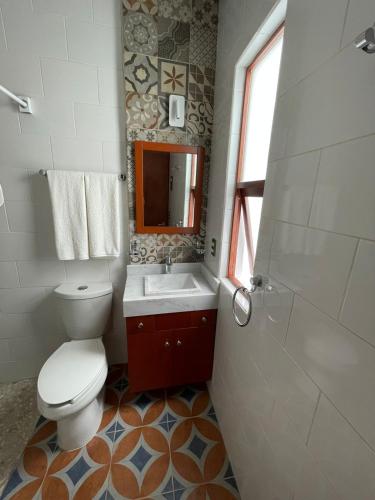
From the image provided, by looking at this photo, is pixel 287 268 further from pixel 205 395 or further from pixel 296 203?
pixel 205 395

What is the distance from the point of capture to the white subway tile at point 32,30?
1.11 m

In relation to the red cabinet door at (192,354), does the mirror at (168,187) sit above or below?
above

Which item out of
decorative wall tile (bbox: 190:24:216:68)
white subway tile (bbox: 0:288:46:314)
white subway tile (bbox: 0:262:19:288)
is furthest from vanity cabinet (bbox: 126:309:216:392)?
decorative wall tile (bbox: 190:24:216:68)

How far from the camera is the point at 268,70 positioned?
95 centimetres

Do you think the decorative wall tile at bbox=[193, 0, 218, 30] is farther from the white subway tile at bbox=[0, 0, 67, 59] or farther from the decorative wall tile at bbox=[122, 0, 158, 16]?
the white subway tile at bbox=[0, 0, 67, 59]

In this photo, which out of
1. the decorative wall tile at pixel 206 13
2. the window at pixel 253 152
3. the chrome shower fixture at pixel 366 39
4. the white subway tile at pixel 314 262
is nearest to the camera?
the chrome shower fixture at pixel 366 39

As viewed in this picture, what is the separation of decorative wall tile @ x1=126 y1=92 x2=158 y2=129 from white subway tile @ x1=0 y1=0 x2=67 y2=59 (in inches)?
16.4

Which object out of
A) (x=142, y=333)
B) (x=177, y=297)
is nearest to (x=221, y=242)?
(x=177, y=297)

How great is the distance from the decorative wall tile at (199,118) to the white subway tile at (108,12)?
588 mm

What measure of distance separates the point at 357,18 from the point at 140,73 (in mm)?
1192

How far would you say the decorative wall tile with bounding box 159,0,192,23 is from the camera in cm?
Result: 123

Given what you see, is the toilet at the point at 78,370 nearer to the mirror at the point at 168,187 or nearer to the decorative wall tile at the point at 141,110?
the mirror at the point at 168,187

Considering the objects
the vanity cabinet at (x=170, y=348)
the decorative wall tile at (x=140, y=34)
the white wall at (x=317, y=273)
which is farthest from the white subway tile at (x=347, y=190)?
the decorative wall tile at (x=140, y=34)

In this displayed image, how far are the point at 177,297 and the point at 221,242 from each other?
43 cm
